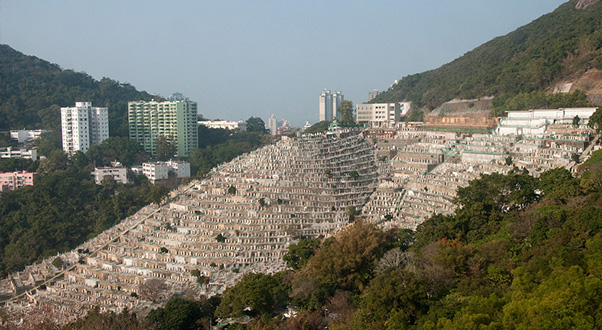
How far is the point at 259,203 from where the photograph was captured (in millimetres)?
32969

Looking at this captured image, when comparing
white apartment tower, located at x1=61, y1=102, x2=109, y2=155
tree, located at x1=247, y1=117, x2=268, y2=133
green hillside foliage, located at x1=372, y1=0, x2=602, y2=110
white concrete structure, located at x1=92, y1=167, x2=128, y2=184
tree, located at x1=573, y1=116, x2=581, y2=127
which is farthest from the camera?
tree, located at x1=247, y1=117, x2=268, y2=133

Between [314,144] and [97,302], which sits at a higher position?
[314,144]

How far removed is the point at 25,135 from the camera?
202 feet

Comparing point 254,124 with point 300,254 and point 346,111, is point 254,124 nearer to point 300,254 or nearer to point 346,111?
point 346,111

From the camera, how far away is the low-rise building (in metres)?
49.3

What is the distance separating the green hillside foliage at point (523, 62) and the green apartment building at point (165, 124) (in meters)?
21.8

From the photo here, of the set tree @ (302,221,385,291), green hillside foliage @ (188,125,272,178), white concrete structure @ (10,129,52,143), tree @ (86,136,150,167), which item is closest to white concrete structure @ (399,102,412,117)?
green hillside foliage @ (188,125,272,178)

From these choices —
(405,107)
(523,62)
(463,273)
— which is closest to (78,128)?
(405,107)

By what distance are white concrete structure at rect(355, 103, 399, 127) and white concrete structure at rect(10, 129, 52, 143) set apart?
3335 centimetres

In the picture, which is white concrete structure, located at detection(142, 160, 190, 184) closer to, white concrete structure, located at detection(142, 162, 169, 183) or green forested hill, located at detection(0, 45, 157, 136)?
white concrete structure, located at detection(142, 162, 169, 183)

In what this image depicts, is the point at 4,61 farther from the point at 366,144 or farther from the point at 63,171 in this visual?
the point at 366,144

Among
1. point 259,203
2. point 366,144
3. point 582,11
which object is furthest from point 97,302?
point 582,11

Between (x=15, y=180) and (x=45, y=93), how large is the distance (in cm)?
2369

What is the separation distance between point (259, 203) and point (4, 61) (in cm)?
5616
